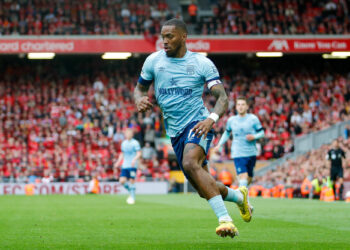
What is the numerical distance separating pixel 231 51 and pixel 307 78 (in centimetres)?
569

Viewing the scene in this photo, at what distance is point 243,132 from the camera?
53.2ft

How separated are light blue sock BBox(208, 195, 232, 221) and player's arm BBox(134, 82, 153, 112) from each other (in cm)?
138

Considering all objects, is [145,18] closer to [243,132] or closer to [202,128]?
[243,132]

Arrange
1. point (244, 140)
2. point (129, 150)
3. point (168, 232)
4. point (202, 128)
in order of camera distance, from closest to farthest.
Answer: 1. point (202, 128)
2. point (168, 232)
3. point (244, 140)
4. point (129, 150)

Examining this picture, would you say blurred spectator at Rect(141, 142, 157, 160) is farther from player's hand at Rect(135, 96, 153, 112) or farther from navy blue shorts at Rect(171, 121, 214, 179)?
player's hand at Rect(135, 96, 153, 112)

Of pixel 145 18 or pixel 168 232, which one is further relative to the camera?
pixel 145 18

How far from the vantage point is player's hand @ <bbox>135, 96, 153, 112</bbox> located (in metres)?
8.15

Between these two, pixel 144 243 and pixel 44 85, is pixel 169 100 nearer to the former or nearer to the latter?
pixel 144 243

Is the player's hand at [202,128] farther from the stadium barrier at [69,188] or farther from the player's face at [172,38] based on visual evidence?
the stadium barrier at [69,188]

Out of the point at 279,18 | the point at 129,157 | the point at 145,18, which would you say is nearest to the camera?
the point at 129,157

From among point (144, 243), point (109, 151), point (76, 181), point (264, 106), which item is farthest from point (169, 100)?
point (264, 106)

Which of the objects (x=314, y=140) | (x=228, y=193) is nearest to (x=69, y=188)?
(x=314, y=140)

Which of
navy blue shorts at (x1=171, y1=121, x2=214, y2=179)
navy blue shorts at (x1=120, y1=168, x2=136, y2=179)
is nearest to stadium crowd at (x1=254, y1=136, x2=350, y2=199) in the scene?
navy blue shorts at (x1=120, y1=168, x2=136, y2=179)

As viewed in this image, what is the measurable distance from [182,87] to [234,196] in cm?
164
